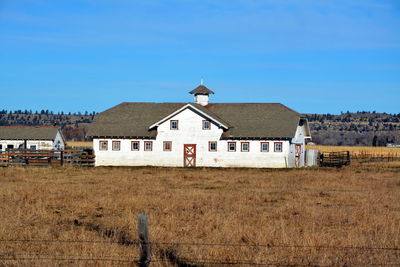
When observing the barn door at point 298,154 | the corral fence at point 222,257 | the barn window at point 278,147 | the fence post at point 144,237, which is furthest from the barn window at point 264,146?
the fence post at point 144,237

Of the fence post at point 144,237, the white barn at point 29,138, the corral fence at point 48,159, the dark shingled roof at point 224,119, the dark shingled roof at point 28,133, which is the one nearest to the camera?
the fence post at point 144,237

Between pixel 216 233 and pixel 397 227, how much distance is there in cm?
480

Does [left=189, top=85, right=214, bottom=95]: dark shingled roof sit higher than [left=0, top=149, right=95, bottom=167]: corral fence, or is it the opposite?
[left=189, top=85, right=214, bottom=95]: dark shingled roof

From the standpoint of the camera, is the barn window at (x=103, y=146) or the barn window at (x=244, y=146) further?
the barn window at (x=103, y=146)

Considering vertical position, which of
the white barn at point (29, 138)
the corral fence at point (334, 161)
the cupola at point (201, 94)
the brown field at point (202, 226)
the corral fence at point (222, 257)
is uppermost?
the cupola at point (201, 94)

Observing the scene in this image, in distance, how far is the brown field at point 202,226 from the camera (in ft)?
36.9

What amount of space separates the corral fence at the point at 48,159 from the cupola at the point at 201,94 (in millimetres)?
12184

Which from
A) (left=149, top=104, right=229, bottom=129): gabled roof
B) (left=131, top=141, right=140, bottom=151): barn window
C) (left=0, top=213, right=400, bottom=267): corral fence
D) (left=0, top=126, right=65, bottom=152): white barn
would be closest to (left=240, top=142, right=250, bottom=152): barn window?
(left=149, top=104, right=229, bottom=129): gabled roof

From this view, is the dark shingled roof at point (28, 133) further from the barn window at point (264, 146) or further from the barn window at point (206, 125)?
the barn window at point (264, 146)

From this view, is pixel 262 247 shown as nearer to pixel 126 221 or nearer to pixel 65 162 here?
pixel 126 221

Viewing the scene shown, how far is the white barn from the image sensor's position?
70.4 metres

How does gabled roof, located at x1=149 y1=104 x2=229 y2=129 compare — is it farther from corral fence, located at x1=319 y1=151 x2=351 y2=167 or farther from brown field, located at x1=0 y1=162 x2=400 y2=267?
brown field, located at x1=0 y1=162 x2=400 y2=267

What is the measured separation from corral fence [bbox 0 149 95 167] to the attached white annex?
1924 millimetres

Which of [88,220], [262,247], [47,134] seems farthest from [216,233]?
[47,134]
